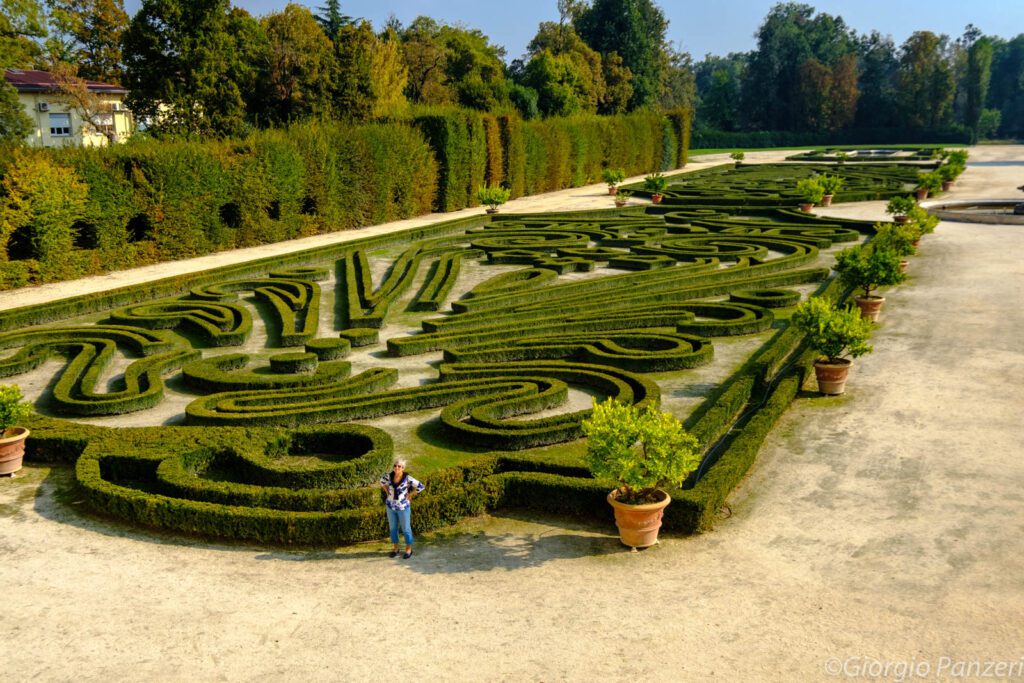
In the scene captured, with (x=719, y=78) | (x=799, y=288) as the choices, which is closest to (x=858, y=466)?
(x=799, y=288)

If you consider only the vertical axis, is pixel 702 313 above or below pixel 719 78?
below

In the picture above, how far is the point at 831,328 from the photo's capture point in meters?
15.6

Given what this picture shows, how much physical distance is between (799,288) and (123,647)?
67.0ft

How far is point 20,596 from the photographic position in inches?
→ 392

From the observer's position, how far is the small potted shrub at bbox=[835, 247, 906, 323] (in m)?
19.8

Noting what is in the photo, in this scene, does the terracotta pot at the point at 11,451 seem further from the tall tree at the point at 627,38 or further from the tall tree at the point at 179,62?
the tall tree at the point at 627,38

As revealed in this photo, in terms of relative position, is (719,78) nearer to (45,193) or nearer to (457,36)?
(457,36)

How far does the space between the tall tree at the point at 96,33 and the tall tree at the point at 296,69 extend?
423 inches

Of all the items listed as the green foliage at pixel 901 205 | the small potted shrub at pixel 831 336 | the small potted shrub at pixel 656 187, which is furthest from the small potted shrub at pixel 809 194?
the small potted shrub at pixel 831 336

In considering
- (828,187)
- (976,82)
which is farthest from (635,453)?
(976,82)

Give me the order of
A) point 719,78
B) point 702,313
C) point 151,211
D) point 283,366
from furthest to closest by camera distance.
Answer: point 719,78 → point 151,211 → point 702,313 → point 283,366

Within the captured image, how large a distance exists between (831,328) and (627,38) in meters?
87.6

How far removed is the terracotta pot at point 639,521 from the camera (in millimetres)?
10672

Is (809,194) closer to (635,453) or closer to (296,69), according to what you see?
(635,453)
